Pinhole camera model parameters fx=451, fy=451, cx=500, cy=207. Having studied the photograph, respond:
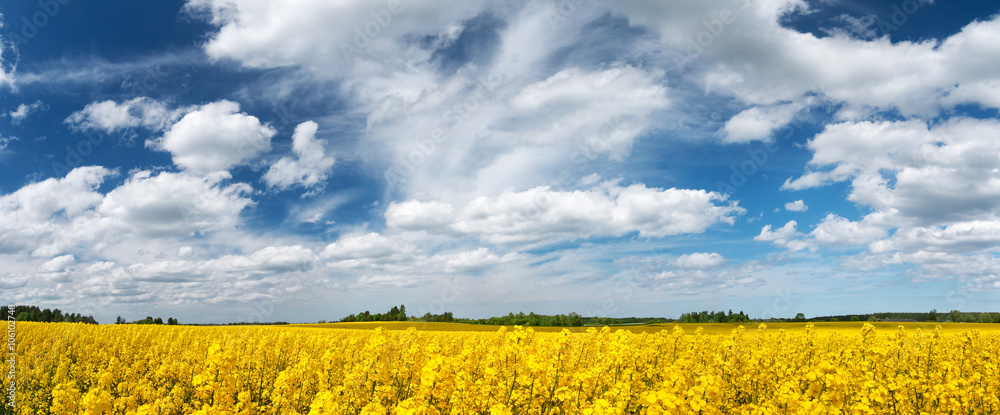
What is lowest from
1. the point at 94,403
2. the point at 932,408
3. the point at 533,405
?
the point at 932,408

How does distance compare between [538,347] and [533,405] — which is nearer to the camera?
[533,405]

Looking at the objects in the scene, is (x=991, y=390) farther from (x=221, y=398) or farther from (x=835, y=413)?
(x=221, y=398)

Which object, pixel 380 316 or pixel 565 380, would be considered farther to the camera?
pixel 380 316

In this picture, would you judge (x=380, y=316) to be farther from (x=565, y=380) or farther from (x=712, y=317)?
(x=565, y=380)

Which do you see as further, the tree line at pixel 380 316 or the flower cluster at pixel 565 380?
the tree line at pixel 380 316

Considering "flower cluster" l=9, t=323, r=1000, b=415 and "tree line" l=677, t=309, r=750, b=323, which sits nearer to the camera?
"flower cluster" l=9, t=323, r=1000, b=415

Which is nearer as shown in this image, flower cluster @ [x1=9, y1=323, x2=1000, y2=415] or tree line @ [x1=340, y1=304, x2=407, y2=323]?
flower cluster @ [x1=9, y1=323, x2=1000, y2=415]

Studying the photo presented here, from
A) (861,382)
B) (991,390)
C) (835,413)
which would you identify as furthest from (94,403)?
(991,390)

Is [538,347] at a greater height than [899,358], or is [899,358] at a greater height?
[538,347]

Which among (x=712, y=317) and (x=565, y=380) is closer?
(x=565, y=380)

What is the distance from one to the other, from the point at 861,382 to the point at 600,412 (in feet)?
20.1

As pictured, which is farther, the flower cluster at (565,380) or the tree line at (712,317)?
the tree line at (712,317)

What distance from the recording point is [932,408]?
30.3ft

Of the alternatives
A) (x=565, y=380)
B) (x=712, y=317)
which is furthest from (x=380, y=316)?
(x=565, y=380)
